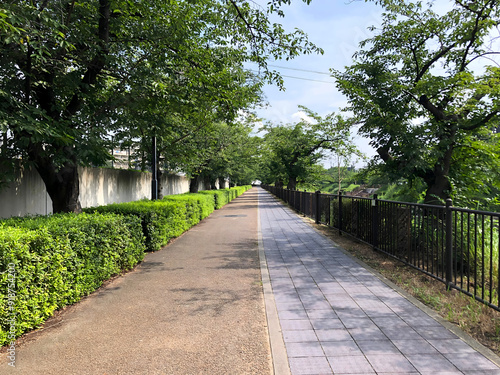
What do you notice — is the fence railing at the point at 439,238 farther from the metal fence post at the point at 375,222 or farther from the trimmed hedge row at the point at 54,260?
the trimmed hedge row at the point at 54,260

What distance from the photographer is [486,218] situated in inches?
150

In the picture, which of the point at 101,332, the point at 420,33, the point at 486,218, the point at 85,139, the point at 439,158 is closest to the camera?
the point at 101,332

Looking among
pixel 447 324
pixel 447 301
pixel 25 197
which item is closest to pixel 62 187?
pixel 25 197

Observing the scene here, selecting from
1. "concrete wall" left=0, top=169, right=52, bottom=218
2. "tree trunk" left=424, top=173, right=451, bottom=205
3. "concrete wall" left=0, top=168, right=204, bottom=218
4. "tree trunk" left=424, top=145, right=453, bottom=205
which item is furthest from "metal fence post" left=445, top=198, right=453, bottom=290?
"concrete wall" left=0, top=169, right=52, bottom=218

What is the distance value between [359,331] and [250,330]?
3.85ft

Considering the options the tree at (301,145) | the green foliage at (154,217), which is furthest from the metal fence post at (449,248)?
the tree at (301,145)

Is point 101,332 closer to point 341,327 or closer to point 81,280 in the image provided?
point 81,280

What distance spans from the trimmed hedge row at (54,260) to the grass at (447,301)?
15.0 ft

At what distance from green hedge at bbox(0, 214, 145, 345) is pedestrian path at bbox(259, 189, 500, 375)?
2.62m

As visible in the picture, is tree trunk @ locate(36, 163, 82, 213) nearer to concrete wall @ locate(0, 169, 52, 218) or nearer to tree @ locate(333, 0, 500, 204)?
concrete wall @ locate(0, 169, 52, 218)

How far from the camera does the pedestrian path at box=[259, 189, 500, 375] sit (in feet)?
8.51

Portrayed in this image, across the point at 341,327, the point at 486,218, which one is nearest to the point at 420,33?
the point at 486,218

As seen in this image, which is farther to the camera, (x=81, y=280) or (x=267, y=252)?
(x=267, y=252)

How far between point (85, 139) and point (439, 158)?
754 centimetres
